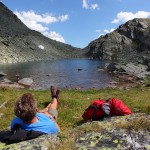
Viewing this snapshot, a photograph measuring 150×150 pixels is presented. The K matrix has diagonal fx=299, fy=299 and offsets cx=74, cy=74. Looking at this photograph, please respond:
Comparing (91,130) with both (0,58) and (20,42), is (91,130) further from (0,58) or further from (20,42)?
(20,42)

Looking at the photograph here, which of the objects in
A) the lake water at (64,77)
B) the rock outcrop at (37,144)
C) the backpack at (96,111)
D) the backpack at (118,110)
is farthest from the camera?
the lake water at (64,77)

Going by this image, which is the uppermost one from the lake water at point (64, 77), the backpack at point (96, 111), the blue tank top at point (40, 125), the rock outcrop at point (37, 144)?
the blue tank top at point (40, 125)

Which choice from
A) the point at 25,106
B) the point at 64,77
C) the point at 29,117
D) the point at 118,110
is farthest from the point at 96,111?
the point at 64,77

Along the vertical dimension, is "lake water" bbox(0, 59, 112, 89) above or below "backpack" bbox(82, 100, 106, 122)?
below

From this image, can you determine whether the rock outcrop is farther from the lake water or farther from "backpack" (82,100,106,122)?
the lake water

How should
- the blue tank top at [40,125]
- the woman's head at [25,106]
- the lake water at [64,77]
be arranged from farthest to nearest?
the lake water at [64,77]
the blue tank top at [40,125]
the woman's head at [25,106]

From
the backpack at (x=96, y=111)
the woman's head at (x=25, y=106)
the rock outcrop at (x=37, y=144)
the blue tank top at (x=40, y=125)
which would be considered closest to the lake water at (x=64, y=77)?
the backpack at (x=96, y=111)

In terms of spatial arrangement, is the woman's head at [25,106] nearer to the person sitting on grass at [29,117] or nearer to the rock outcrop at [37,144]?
the person sitting on grass at [29,117]

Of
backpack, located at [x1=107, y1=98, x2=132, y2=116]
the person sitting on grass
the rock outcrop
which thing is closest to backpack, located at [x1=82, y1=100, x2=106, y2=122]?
backpack, located at [x1=107, y1=98, x2=132, y2=116]

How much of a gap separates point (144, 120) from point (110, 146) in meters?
1.76

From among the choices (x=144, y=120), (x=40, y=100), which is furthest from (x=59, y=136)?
(x=40, y=100)

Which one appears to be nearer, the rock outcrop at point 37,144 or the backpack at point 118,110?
the rock outcrop at point 37,144

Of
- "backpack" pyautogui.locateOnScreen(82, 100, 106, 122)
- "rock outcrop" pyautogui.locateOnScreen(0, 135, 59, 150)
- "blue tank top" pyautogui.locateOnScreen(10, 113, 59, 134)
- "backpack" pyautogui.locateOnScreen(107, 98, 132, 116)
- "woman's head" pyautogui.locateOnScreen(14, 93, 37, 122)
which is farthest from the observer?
"backpack" pyautogui.locateOnScreen(82, 100, 106, 122)

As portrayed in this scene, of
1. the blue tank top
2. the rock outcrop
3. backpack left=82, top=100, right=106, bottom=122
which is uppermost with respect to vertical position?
the blue tank top
